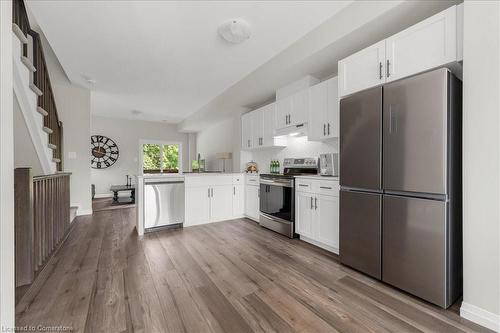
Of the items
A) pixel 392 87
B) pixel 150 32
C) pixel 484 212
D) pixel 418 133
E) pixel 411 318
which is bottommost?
pixel 411 318

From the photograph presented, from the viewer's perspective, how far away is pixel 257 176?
4148mm

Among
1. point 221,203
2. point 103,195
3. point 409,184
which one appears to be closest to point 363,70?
point 409,184

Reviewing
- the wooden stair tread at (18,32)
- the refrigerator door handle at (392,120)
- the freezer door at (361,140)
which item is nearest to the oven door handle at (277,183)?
the freezer door at (361,140)

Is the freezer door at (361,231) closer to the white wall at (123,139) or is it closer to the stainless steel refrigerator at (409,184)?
the stainless steel refrigerator at (409,184)

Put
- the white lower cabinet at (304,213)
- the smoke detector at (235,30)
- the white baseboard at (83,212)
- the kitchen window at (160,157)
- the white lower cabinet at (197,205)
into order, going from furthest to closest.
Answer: the kitchen window at (160,157), the white baseboard at (83,212), the white lower cabinet at (197,205), the white lower cabinet at (304,213), the smoke detector at (235,30)

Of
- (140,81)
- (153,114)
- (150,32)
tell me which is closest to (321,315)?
(150,32)

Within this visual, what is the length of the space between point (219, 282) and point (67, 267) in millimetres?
1632

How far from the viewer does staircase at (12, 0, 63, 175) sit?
227 cm

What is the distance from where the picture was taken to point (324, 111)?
2963 mm

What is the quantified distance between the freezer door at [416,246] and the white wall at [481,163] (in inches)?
5.6

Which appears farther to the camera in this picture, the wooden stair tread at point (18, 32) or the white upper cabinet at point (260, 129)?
the white upper cabinet at point (260, 129)

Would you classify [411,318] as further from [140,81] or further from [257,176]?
[140,81]

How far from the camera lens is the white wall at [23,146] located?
2.57 meters

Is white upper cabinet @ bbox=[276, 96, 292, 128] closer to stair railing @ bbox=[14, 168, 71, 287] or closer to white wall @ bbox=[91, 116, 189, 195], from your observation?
stair railing @ bbox=[14, 168, 71, 287]
